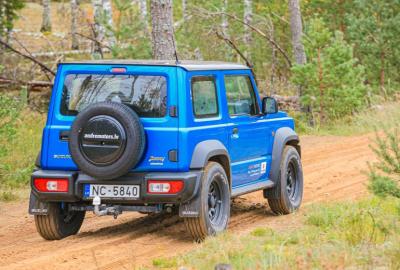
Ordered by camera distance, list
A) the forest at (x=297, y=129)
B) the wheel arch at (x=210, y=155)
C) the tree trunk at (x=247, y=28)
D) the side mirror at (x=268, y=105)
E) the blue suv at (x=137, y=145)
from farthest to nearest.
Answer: the tree trunk at (x=247, y=28), the side mirror at (x=268, y=105), the wheel arch at (x=210, y=155), the blue suv at (x=137, y=145), the forest at (x=297, y=129)

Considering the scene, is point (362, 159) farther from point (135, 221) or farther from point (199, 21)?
point (199, 21)

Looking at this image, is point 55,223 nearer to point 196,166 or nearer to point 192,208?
point 192,208

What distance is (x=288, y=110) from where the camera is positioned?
22.6 m

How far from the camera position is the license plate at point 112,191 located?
29.6ft

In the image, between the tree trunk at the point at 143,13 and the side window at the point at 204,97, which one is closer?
the side window at the point at 204,97

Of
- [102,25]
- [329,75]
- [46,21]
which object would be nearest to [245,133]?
[329,75]

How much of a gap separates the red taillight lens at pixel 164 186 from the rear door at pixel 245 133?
123 centimetres

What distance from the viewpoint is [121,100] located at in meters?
9.23

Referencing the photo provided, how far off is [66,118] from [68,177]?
0.64m

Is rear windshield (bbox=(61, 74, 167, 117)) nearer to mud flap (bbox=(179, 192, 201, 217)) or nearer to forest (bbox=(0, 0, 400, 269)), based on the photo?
mud flap (bbox=(179, 192, 201, 217))

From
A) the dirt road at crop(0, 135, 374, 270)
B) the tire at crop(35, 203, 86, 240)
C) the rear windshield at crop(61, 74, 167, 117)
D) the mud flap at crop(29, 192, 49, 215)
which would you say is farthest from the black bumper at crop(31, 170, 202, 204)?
the rear windshield at crop(61, 74, 167, 117)

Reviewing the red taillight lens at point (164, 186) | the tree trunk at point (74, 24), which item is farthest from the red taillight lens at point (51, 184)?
the tree trunk at point (74, 24)

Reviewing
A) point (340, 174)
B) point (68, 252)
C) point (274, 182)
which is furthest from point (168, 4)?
point (68, 252)

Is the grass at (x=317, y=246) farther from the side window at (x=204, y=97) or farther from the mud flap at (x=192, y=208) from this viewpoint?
the side window at (x=204, y=97)
